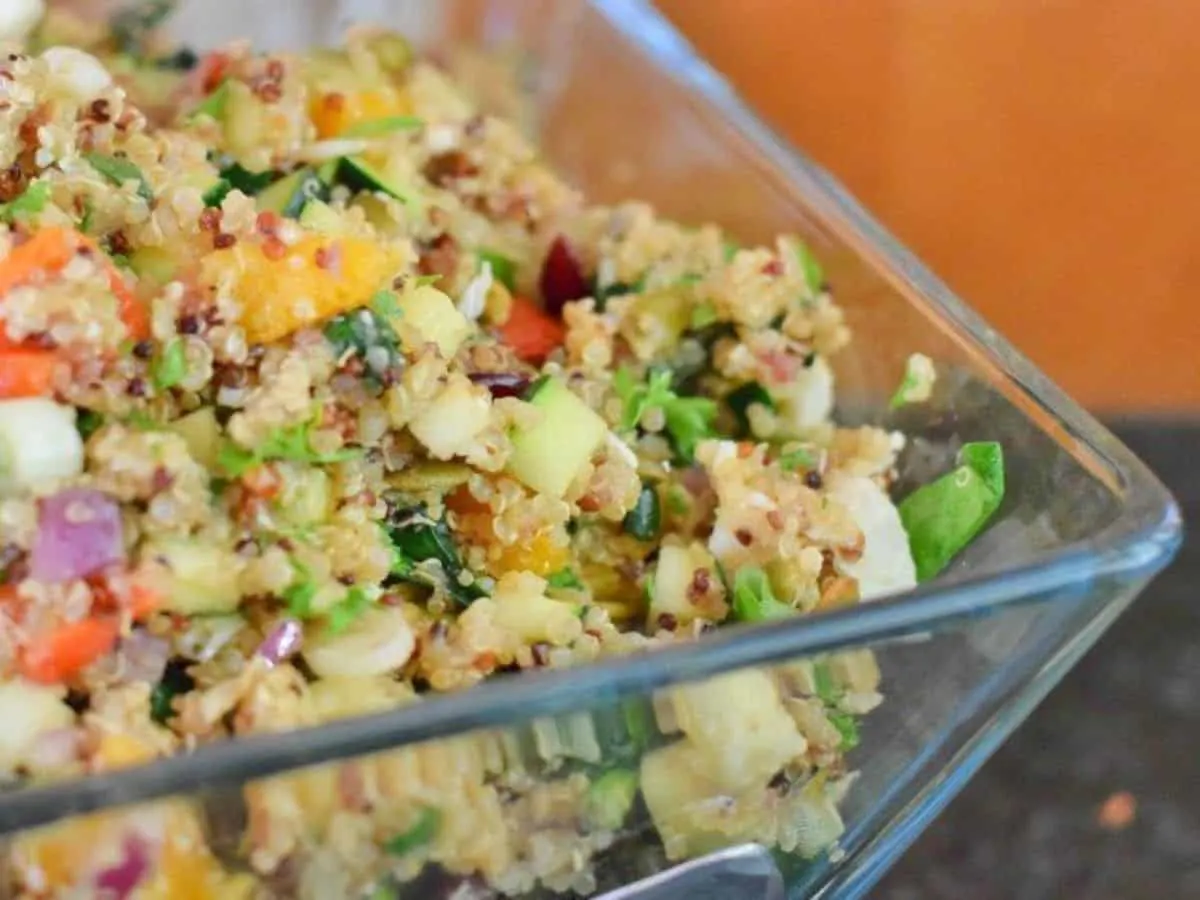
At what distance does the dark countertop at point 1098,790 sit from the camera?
0.96 meters

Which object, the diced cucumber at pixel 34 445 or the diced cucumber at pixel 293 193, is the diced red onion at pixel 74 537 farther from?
the diced cucumber at pixel 293 193

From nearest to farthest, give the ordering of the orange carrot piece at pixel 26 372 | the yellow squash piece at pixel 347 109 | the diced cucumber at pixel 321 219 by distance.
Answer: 1. the orange carrot piece at pixel 26 372
2. the diced cucumber at pixel 321 219
3. the yellow squash piece at pixel 347 109

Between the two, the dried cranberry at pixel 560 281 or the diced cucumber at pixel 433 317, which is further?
the dried cranberry at pixel 560 281

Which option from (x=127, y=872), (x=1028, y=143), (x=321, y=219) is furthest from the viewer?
(x=1028, y=143)

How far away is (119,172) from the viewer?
73 cm

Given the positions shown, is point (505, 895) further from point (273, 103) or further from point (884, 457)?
point (273, 103)

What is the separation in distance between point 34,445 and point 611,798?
0.28 metres

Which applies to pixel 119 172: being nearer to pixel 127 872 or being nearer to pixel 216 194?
pixel 216 194

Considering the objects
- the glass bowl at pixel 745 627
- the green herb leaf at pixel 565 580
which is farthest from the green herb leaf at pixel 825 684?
the green herb leaf at pixel 565 580

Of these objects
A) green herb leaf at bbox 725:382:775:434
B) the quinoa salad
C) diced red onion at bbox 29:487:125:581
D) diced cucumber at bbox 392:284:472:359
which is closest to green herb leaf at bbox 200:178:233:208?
the quinoa salad

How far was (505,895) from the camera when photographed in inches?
24.2

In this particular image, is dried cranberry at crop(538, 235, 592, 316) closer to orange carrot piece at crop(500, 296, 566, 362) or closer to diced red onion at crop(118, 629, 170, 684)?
orange carrot piece at crop(500, 296, 566, 362)

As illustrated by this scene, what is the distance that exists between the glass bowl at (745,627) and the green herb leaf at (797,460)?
0.25 feet

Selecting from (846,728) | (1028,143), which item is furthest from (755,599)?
(1028,143)
